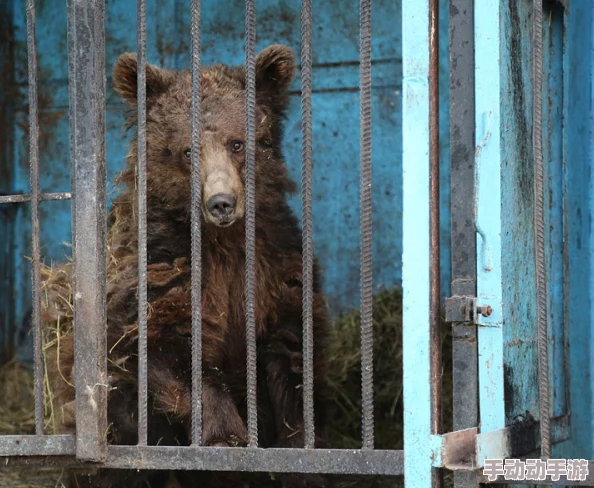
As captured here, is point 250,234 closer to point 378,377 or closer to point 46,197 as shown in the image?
point 46,197

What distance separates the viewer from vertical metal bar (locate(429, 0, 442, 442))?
3367 millimetres

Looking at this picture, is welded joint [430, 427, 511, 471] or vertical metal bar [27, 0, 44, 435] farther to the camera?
vertical metal bar [27, 0, 44, 435]

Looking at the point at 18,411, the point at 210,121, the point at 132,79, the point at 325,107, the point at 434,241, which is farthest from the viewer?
the point at 325,107

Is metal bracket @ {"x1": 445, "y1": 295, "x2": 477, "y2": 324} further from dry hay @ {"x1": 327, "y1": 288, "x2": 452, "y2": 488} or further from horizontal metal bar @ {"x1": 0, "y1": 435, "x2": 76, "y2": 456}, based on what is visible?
dry hay @ {"x1": 327, "y1": 288, "x2": 452, "y2": 488}

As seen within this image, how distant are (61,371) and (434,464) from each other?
2484 mm

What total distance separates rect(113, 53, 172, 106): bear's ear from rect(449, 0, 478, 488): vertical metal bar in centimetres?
207

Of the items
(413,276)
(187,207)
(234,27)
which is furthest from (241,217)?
(234,27)

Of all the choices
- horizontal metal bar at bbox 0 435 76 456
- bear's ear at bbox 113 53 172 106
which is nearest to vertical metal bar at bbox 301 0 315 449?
horizontal metal bar at bbox 0 435 76 456

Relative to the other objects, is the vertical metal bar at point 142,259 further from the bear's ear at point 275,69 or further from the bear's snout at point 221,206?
the bear's ear at point 275,69

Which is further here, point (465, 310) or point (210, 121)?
point (210, 121)

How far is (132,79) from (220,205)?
102 centimetres

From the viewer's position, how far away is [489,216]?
3.49 meters

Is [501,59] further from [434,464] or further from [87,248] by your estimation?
[87,248]

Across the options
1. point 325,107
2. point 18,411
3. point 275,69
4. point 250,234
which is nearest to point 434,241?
point 250,234
